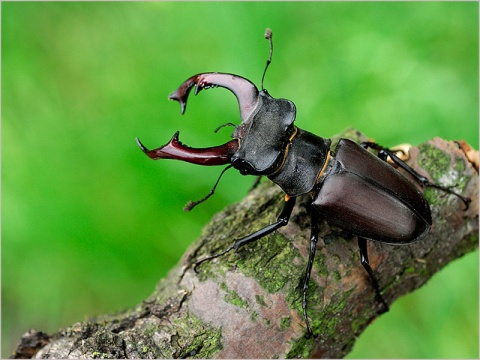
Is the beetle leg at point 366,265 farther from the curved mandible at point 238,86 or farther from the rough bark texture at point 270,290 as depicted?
the curved mandible at point 238,86

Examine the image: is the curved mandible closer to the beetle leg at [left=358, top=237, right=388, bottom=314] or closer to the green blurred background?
the beetle leg at [left=358, top=237, right=388, bottom=314]

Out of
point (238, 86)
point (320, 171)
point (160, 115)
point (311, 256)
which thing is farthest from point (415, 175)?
point (160, 115)

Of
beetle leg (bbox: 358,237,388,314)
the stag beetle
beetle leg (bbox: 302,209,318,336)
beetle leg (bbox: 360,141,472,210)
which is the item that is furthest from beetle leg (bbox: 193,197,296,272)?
beetle leg (bbox: 360,141,472,210)

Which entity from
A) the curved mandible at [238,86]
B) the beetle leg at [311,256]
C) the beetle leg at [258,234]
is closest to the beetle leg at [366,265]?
the beetle leg at [311,256]

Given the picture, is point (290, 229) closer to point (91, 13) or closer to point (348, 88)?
point (348, 88)

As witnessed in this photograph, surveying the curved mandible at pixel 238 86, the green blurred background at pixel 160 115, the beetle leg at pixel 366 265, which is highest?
the green blurred background at pixel 160 115

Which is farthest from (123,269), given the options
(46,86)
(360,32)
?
(360,32)

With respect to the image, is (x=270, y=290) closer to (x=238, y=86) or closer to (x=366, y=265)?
(x=366, y=265)
